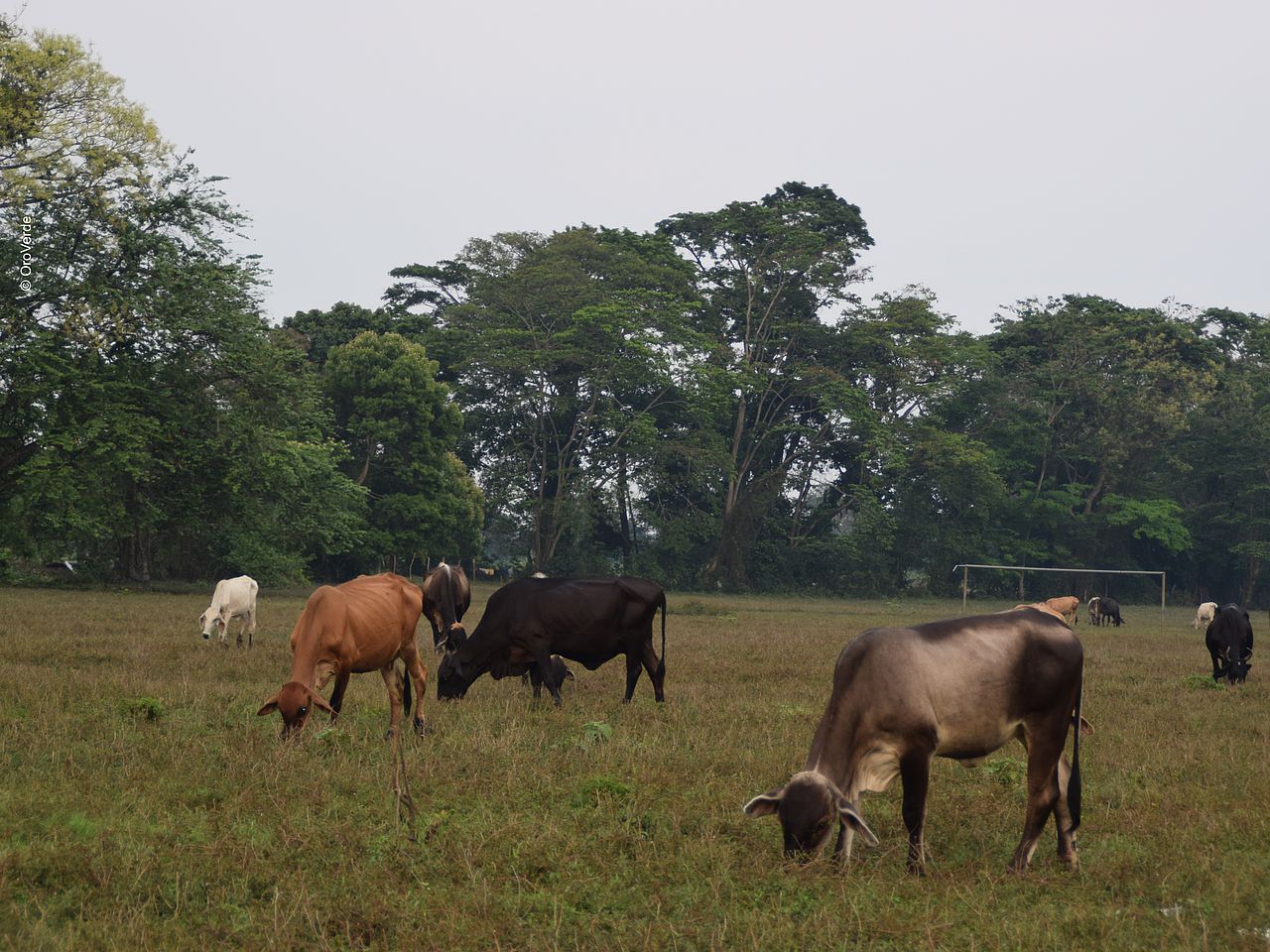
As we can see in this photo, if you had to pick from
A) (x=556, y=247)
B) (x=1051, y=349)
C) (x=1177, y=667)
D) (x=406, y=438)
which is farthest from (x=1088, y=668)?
(x=1051, y=349)

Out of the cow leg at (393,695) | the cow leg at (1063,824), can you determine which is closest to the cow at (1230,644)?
the cow leg at (1063,824)

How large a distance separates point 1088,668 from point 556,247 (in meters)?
39.3

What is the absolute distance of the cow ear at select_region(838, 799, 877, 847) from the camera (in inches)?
269

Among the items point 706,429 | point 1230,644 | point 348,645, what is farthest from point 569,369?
point 348,645

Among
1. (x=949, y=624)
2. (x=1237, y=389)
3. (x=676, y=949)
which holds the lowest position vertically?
(x=676, y=949)

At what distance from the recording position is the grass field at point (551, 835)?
20.2 ft

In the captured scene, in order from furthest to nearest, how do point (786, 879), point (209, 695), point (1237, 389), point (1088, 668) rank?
1. point (1237, 389)
2. point (1088, 668)
3. point (209, 695)
4. point (786, 879)

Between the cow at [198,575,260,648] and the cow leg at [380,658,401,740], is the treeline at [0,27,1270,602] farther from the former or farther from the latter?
the cow leg at [380,658,401,740]

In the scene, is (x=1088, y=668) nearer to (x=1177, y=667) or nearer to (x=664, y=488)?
(x=1177, y=667)

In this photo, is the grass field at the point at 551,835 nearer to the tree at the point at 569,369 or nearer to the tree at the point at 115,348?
the tree at the point at 115,348

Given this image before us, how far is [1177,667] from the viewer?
21125 mm

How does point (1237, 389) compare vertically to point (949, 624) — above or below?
above

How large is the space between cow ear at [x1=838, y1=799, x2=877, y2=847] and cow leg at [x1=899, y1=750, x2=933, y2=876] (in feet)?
1.43

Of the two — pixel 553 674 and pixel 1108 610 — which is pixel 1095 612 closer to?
pixel 1108 610
